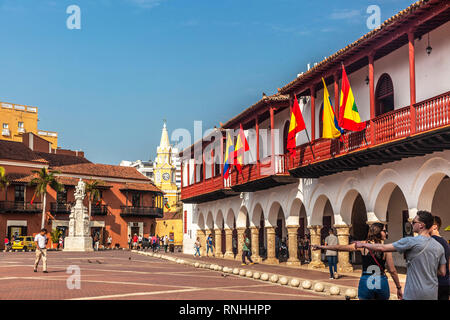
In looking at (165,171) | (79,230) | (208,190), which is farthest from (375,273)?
Result: (165,171)

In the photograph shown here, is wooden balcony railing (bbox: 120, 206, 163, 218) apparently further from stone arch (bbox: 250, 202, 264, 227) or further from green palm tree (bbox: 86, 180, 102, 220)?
stone arch (bbox: 250, 202, 264, 227)

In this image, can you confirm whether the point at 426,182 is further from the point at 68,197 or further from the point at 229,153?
the point at 68,197

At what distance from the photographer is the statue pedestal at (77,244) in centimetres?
4941

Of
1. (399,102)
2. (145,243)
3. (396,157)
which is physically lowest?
(145,243)

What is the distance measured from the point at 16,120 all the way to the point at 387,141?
63.1 meters

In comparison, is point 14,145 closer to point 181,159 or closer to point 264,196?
point 181,159

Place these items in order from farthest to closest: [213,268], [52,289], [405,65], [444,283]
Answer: [213,268]
[405,65]
[52,289]
[444,283]

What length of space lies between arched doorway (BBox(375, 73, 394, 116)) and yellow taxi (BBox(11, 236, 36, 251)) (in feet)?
129

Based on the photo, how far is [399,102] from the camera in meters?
A: 18.3

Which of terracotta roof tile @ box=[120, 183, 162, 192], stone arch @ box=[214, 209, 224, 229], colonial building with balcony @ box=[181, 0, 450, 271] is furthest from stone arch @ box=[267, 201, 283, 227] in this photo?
terracotta roof tile @ box=[120, 183, 162, 192]

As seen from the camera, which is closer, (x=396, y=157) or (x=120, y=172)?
(x=396, y=157)
